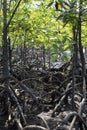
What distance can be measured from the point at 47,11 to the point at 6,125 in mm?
2583

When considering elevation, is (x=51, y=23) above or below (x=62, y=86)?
above

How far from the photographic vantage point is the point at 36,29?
19.3 ft

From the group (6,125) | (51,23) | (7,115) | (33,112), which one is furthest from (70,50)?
(51,23)

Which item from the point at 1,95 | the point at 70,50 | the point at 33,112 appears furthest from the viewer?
the point at 33,112

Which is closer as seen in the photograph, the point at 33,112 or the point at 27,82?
the point at 33,112

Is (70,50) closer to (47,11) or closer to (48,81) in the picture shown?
(47,11)

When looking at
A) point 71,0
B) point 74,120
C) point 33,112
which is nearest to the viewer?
point 71,0

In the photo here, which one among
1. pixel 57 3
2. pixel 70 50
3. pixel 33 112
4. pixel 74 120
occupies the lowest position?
pixel 33 112

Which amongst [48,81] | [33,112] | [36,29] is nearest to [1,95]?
[33,112]

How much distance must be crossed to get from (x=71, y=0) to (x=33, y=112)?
2674 millimetres

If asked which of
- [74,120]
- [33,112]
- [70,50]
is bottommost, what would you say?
[33,112]

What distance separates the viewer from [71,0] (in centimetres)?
362

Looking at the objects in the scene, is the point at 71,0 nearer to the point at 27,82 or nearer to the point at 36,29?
the point at 36,29

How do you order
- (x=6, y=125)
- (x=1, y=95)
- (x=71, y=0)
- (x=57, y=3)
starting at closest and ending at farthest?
1. (x=57, y=3)
2. (x=71, y=0)
3. (x=6, y=125)
4. (x=1, y=95)
